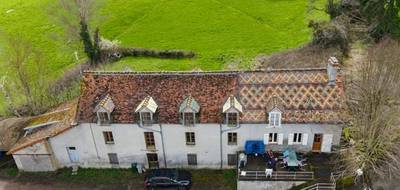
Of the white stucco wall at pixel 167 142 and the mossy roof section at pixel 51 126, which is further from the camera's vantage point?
the mossy roof section at pixel 51 126

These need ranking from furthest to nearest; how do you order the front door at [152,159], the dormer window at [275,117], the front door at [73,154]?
the front door at [73,154] < the front door at [152,159] < the dormer window at [275,117]

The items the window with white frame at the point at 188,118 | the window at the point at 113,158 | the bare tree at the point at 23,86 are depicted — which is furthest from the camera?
the bare tree at the point at 23,86

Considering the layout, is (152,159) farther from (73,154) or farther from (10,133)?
(10,133)

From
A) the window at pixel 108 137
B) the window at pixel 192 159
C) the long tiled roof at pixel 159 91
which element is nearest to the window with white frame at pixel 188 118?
the long tiled roof at pixel 159 91

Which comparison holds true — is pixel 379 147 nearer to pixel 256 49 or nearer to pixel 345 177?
pixel 345 177

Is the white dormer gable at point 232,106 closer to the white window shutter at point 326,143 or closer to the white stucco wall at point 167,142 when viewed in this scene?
the white stucco wall at point 167,142

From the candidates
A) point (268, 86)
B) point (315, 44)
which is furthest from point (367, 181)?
point (315, 44)

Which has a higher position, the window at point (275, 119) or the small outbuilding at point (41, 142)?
the window at point (275, 119)

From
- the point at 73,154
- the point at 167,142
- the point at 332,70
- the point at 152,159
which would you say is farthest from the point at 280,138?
the point at 73,154
